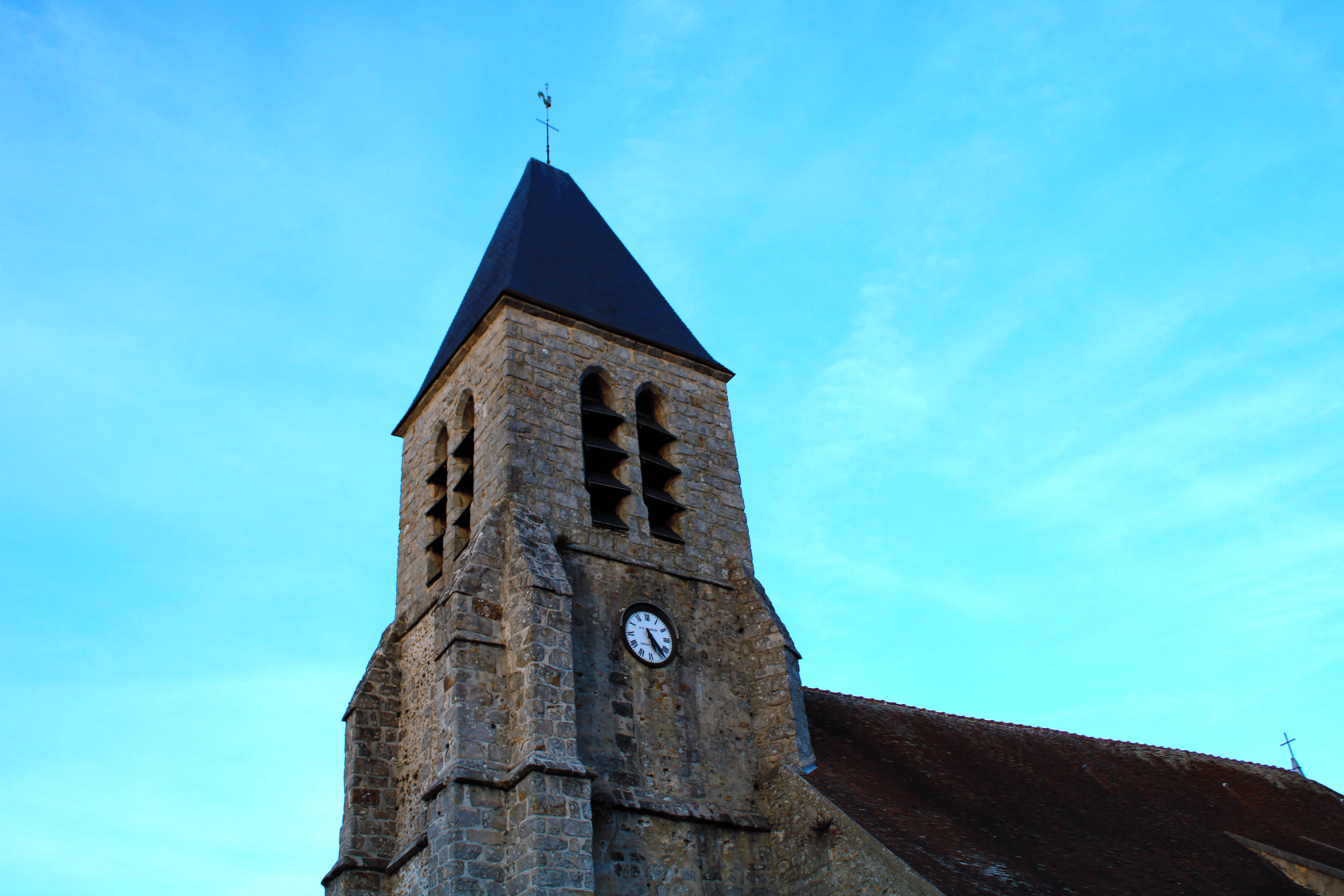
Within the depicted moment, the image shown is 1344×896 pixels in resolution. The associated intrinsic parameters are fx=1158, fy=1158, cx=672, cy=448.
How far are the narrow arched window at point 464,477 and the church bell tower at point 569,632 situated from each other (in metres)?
0.03

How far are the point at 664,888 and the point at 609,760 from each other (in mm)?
1224

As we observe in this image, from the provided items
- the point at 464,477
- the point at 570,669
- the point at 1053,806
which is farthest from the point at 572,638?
the point at 1053,806

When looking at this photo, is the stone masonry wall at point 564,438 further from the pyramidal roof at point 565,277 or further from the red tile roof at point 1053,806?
the red tile roof at point 1053,806

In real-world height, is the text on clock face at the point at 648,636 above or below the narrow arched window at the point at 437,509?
below

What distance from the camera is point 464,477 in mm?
13453

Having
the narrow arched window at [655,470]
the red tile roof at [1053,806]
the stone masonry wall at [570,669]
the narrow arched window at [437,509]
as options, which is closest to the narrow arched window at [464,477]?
the stone masonry wall at [570,669]

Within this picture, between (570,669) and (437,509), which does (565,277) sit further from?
(570,669)

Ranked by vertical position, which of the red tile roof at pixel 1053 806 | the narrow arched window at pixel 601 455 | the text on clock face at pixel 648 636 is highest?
the narrow arched window at pixel 601 455

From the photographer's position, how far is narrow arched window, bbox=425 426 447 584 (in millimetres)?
13461

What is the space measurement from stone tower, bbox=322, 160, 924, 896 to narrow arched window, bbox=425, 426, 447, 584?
30mm

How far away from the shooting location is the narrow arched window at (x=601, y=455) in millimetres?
12656

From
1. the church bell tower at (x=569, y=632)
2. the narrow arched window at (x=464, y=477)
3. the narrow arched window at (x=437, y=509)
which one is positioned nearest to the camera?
the church bell tower at (x=569, y=632)

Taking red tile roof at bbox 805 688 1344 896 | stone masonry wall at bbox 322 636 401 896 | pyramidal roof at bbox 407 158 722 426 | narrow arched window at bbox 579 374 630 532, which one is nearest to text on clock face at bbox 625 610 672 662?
narrow arched window at bbox 579 374 630 532

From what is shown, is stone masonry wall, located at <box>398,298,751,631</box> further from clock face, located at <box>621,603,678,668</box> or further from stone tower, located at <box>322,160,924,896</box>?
clock face, located at <box>621,603,678,668</box>
